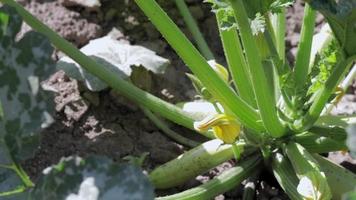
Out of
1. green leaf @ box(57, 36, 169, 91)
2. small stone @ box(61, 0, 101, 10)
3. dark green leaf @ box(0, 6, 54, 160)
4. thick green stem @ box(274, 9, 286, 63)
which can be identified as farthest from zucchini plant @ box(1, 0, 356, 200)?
small stone @ box(61, 0, 101, 10)

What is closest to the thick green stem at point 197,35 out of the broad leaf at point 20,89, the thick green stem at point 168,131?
the thick green stem at point 168,131

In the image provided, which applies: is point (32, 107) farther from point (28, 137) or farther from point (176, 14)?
point (176, 14)

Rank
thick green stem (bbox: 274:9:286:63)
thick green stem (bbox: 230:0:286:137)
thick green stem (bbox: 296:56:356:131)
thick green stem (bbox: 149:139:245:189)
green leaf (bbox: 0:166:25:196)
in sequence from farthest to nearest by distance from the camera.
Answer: thick green stem (bbox: 274:9:286:63)
thick green stem (bbox: 149:139:245:189)
thick green stem (bbox: 296:56:356:131)
thick green stem (bbox: 230:0:286:137)
green leaf (bbox: 0:166:25:196)

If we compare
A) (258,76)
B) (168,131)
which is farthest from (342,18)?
(168,131)

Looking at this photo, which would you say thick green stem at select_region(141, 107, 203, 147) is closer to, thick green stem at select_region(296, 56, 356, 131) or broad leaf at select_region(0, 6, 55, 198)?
thick green stem at select_region(296, 56, 356, 131)

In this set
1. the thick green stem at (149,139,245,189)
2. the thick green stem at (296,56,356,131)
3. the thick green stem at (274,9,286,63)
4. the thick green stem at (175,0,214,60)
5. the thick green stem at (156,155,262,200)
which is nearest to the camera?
the thick green stem at (296,56,356,131)

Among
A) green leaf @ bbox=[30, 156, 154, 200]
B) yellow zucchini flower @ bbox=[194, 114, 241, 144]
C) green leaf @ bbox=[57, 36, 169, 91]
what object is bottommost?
yellow zucchini flower @ bbox=[194, 114, 241, 144]
